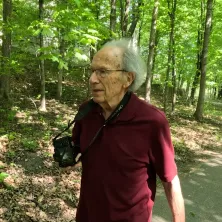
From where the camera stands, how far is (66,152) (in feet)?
7.02

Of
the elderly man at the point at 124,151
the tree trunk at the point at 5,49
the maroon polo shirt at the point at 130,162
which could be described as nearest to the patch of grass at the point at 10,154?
the tree trunk at the point at 5,49

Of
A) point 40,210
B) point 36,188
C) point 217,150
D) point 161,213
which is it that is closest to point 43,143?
point 36,188

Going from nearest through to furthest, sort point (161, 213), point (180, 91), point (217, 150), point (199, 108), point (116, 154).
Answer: point (116, 154) → point (161, 213) → point (217, 150) → point (199, 108) → point (180, 91)

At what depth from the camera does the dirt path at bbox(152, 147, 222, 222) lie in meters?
4.91

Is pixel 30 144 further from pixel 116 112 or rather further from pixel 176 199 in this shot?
pixel 176 199

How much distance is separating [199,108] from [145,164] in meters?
13.3

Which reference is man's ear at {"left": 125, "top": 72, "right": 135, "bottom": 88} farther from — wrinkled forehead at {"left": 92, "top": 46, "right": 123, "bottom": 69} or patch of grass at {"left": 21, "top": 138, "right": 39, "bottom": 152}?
patch of grass at {"left": 21, "top": 138, "right": 39, "bottom": 152}

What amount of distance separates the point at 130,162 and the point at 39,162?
4.79m

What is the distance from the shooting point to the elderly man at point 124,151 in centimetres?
172

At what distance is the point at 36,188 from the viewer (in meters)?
4.96

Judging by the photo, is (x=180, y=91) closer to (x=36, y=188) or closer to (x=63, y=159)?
(x=36, y=188)

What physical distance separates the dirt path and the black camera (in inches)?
130

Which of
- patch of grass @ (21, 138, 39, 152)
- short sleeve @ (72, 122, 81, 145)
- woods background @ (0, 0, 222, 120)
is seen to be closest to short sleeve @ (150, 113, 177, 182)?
short sleeve @ (72, 122, 81, 145)

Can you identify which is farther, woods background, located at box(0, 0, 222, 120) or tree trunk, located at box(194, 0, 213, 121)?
tree trunk, located at box(194, 0, 213, 121)
